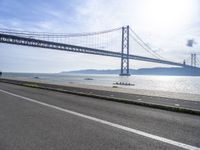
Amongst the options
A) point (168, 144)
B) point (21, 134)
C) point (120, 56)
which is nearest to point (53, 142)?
point (21, 134)

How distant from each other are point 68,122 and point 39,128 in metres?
1.09

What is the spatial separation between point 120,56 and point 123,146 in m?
97.1

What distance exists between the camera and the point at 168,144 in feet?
17.7

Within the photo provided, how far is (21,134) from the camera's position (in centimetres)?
629

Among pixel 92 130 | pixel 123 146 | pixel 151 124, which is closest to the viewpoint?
pixel 123 146

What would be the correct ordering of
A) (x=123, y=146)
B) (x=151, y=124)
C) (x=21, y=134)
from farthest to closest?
(x=151, y=124)
(x=21, y=134)
(x=123, y=146)

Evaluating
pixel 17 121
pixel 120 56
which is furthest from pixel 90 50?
pixel 17 121

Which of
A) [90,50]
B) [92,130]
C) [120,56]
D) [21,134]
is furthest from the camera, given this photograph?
[120,56]

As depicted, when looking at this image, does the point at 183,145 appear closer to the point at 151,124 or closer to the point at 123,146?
the point at 123,146

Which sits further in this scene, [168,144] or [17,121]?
[17,121]

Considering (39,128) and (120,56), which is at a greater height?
(120,56)

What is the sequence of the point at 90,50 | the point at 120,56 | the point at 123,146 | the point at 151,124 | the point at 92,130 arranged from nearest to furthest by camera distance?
the point at 123,146 → the point at 92,130 → the point at 151,124 → the point at 90,50 → the point at 120,56

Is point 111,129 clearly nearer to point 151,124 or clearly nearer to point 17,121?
point 151,124

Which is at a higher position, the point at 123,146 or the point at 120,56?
the point at 120,56
